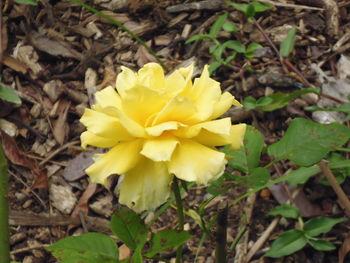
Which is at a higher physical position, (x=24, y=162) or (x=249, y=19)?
(x=249, y=19)

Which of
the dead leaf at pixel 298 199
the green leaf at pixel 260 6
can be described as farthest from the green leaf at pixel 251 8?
the dead leaf at pixel 298 199

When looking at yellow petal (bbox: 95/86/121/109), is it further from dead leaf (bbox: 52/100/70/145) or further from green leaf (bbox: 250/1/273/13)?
green leaf (bbox: 250/1/273/13)

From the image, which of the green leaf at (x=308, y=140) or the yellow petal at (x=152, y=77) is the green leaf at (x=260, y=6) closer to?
the green leaf at (x=308, y=140)

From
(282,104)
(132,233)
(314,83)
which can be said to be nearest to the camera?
(132,233)

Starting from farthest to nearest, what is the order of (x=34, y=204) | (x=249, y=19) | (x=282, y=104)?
(x=249, y=19), (x=34, y=204), (x=282, y=104)

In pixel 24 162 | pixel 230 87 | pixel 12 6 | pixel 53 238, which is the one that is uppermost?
pixel 12 6

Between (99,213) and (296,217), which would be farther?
(99,213)

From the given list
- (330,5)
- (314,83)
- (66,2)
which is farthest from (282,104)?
(66,2)

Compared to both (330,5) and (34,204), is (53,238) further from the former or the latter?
(330,5)
